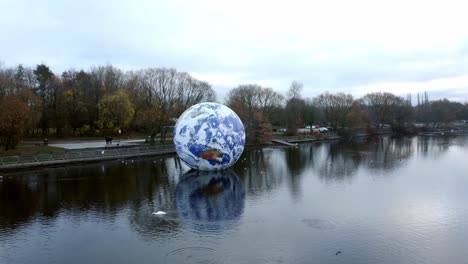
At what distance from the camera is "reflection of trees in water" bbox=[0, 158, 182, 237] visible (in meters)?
18.2

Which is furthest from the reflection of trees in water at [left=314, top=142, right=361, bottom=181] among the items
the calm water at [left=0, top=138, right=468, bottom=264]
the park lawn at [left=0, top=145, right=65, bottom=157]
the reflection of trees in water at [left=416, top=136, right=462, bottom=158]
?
the park lawn at [left=0, top=145, right=65, bottom=157]

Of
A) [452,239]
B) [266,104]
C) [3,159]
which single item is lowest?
[452,239]

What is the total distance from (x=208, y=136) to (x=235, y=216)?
909cm

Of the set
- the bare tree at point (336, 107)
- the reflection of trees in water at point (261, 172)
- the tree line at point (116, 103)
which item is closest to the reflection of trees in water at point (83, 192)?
the reflection of trees in water at point (261, 172)

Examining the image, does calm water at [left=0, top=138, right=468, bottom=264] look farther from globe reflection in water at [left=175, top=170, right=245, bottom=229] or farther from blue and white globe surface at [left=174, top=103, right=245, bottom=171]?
blue and white globe surface at [left=174, top=103, right=245, bottom=171]

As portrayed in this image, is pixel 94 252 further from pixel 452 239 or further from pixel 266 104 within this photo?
pixel 266 104

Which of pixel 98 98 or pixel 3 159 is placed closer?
pixel 3 159

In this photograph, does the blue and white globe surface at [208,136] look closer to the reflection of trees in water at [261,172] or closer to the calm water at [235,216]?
the calm water at [235,216]

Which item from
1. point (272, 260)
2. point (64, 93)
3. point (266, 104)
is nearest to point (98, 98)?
point (64, 93)

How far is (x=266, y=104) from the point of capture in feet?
243

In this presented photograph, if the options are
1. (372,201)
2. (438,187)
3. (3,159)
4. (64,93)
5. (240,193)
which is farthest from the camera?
(64,93)

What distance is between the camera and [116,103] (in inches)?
2221

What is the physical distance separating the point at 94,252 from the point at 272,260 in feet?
19.2

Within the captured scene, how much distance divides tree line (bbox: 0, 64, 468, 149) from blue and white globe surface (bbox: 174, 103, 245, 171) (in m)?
16.5
